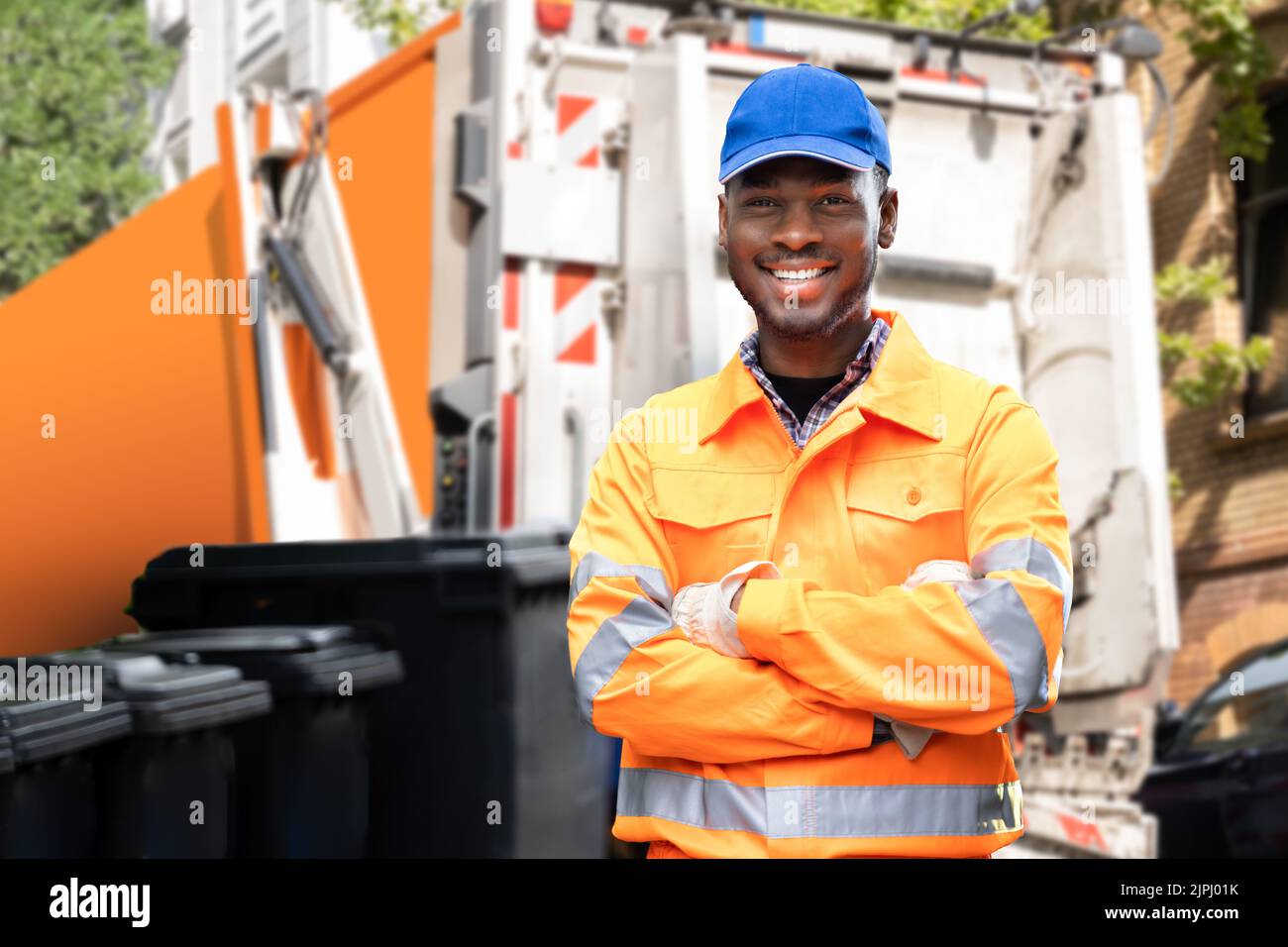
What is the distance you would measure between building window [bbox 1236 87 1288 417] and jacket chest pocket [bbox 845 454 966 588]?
30.3 ft

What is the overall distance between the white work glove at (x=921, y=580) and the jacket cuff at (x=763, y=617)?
0.13 metres

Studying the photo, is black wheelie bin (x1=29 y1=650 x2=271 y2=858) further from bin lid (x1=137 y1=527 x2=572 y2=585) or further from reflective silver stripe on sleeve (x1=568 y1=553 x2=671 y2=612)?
reflective silver stripe on sleeve (x1=568 y1=553 x2=671 y2=612)

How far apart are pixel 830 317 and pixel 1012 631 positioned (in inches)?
15.3

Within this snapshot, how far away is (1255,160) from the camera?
1108 centimetres

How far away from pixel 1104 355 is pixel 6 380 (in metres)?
3.57

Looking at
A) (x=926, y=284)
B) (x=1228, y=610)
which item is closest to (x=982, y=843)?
(x=926, y=284)

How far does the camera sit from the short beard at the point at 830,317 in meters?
2.08

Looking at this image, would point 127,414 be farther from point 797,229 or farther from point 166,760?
point 797,229

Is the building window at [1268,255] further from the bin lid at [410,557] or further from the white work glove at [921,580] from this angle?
the white work glove at [921,580]

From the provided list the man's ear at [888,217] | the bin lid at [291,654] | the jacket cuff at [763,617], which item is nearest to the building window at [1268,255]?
the bin lid at [291,654]

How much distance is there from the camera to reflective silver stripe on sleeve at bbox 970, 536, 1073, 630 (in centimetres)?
200

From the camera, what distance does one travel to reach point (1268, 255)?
11008mm

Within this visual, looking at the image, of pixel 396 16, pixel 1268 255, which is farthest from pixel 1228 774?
pixel 396 16
